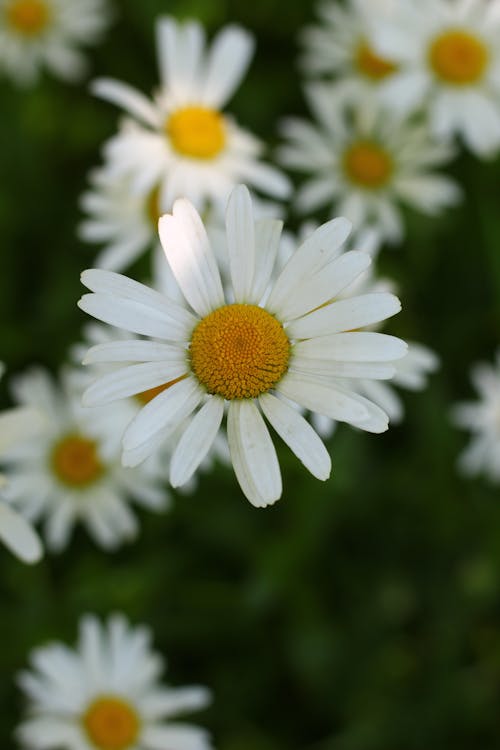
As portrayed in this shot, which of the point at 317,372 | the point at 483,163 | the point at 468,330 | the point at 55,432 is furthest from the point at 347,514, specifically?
the point at 317,372

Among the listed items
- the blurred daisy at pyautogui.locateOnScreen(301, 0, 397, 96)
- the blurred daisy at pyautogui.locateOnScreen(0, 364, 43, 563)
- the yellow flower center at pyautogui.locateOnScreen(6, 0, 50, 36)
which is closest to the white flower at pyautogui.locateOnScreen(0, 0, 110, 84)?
the yellow flower center at pyautogui.locateOnScreen(6, 0, 50, 36)

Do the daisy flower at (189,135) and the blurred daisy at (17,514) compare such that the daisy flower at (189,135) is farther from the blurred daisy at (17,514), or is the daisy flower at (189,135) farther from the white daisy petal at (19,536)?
the white daisy petal at (19,536)

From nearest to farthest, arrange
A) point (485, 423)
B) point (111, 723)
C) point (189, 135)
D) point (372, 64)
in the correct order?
point (111, 723) → point (189, 135) → point (485, 423) → point (372, 64)

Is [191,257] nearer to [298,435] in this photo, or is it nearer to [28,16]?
[298,435]

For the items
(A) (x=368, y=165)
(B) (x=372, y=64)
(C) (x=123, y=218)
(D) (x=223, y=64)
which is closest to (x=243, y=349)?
(C) (x=123, y=218)

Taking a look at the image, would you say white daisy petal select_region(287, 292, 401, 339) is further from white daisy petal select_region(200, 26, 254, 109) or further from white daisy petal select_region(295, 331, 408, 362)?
white daisy petal select_region(200, 26, 254, 109)

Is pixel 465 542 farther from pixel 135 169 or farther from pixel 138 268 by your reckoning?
pixel 135 169
